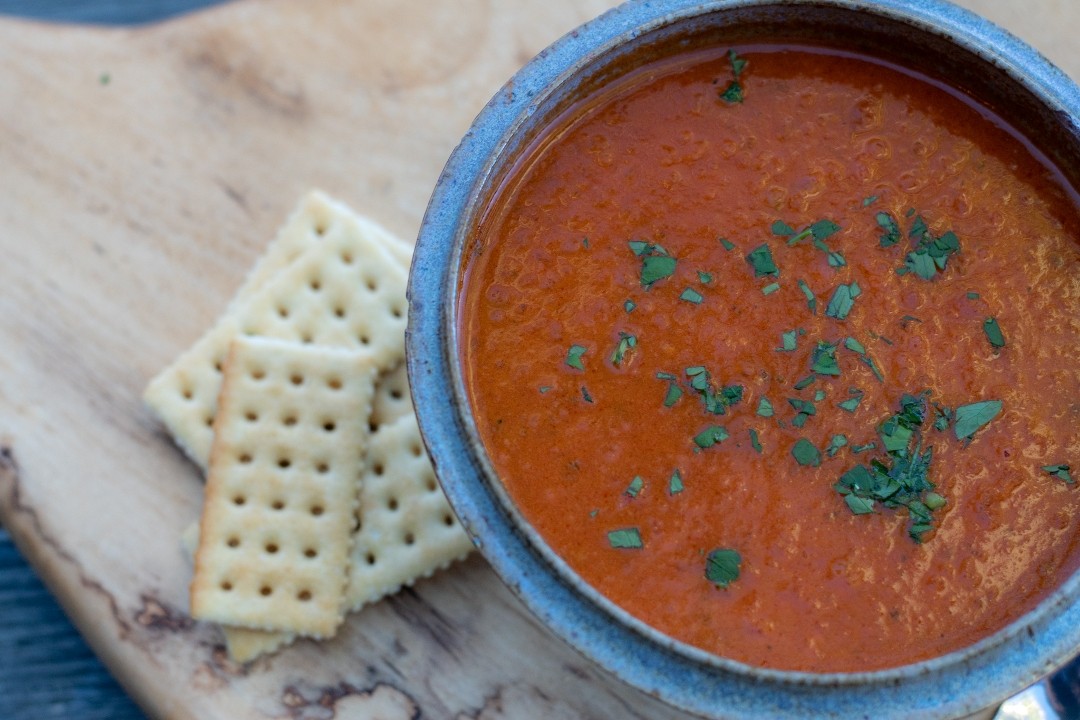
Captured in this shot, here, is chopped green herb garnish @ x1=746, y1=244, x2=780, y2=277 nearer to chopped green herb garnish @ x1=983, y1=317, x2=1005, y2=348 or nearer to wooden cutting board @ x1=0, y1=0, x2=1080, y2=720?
chopped green herb garnish @ x1=983, y1=317, x2=1005, y2=348

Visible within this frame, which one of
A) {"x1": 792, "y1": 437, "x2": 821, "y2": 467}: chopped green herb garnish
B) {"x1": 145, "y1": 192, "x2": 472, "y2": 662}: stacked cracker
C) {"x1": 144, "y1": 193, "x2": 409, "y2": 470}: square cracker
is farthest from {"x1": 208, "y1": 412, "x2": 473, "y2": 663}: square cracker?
{"x1": 792, "y1": 437, "x2": 821, "y2": 467}: chopped green herb garnish

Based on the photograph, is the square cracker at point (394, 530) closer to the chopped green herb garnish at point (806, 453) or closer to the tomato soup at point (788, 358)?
the tomato soup at point (788, 358)

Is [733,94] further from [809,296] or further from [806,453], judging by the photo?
[806,453]

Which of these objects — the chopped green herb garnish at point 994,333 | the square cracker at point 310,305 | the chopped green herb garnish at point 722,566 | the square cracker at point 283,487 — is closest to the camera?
the chopped green herb garnish at point 722,566

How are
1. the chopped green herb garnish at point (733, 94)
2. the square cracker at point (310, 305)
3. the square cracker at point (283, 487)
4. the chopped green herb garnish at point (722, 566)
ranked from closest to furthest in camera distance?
the chopped green herb garnish at point (722, 566) < the chopped green herb garnish at point (733, 94) < the square cracker at point (283, 487) < the square cracker at point (310, 305)

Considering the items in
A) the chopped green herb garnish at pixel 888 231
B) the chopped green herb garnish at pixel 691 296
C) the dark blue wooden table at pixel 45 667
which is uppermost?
the chopped green herb garnish at pixel 888 231

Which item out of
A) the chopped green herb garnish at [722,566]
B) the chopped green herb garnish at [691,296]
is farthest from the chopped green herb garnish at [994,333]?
the chopped green herb garnish at [722,566]

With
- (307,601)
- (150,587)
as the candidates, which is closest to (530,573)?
(307,601)

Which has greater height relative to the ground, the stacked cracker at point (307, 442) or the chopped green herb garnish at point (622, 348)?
the chopped green herb garnish at point (622, 348)
